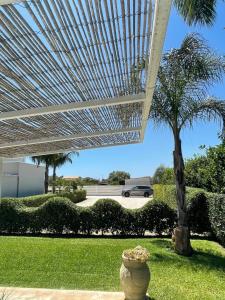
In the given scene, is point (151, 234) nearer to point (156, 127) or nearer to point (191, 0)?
point (156, 127)

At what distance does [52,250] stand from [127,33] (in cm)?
781

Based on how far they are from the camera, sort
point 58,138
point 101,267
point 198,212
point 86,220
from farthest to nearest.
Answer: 1. point 86,220
2. point 198,212
3. point 101,267
4. point 58,138

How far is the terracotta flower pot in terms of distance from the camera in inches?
233

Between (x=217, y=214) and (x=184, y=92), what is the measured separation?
147 inches

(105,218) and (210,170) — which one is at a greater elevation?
(210,170)

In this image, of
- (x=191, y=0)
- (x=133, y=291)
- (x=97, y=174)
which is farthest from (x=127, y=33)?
(x=97, y=174)

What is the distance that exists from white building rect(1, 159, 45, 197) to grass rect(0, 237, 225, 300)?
21.4 metres

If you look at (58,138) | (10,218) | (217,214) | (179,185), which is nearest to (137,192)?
(10,218)

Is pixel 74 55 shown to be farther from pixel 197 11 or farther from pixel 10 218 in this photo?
pixel 10 218

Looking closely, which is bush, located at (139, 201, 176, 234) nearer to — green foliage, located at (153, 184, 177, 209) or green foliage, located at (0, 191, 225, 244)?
green foliage, located at (0, 191, 225, 244)

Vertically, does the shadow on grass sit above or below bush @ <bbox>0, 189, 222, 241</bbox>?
below

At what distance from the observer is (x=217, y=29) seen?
8.52 meters

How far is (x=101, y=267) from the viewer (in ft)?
27.8

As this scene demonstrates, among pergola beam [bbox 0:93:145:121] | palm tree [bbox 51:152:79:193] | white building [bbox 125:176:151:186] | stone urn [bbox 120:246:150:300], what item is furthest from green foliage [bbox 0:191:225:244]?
white building [bbox 125:176:151:186]
